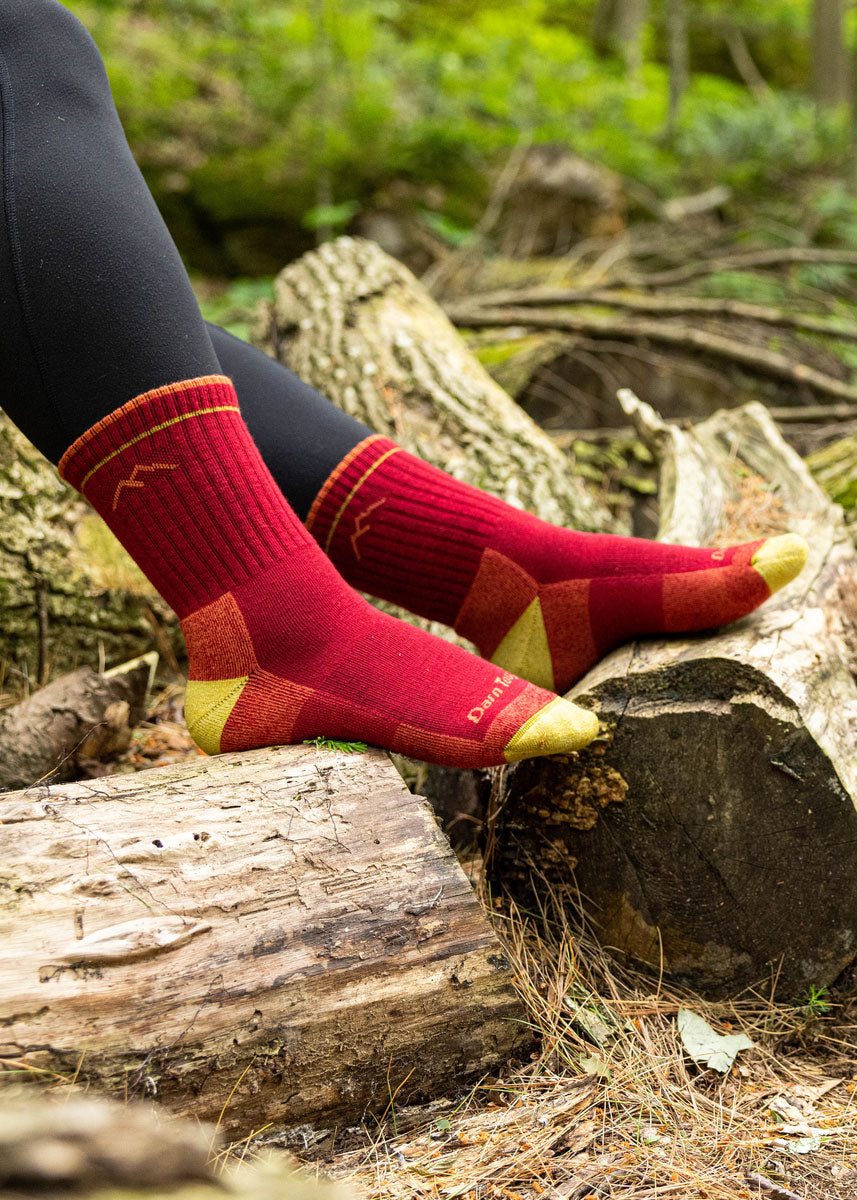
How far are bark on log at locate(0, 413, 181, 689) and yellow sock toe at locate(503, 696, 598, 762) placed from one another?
40.3 inches

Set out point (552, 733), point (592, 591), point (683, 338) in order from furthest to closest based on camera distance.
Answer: point (683, 338)
point (592, 591)
point (552, 733)

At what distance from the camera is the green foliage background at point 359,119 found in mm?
4883

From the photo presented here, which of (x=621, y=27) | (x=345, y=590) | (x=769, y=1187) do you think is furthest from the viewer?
(x=621, y=27)

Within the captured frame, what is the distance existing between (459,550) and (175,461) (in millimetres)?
490

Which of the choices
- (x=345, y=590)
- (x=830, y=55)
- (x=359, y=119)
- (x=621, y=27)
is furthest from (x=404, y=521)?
(x=621, y=27)

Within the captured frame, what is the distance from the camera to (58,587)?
175 centimetres

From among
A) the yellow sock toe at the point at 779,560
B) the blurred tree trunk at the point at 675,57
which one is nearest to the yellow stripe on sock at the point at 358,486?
the yellow sock toe at the point at 779,560

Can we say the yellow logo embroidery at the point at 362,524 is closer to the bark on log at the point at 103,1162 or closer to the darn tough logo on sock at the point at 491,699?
the darn tough logo on sock at the point at 491,699

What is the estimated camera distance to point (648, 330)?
294cm

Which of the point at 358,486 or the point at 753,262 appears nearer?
the point at 358,486

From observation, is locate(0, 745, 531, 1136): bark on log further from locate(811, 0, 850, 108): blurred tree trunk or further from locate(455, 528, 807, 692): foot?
locate(811, 0, 850, 108): blurred tree trunk

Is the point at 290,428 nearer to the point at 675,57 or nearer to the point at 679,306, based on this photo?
the point at 679,306

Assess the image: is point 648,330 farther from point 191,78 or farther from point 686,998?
point 191,78

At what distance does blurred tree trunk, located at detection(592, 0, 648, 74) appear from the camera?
8.66 m
